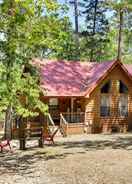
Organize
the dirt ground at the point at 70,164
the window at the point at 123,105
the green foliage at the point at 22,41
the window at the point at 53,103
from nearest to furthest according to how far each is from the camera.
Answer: the dirt ground at the point at 70,164 → the green foliage at the point at 22,41 → the window at the point at 53,103 → the window at the point at 123,105

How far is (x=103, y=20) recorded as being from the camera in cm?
5816

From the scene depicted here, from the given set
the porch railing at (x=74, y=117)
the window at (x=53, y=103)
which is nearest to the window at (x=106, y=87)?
the porch railing at (x=74, y=117)

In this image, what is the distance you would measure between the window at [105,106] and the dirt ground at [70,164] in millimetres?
9461

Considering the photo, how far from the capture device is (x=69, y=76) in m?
39.6

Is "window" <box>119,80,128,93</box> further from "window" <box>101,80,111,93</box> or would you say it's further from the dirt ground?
the dirt ground

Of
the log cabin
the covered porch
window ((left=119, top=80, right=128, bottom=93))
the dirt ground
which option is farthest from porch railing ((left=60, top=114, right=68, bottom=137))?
window ((left=119, top=80, right=128, bottom=93))

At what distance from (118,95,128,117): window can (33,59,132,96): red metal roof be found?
302cm

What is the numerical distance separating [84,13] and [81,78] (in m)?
19.4

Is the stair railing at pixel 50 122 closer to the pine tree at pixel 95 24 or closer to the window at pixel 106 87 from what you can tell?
the window at pixel 106 87

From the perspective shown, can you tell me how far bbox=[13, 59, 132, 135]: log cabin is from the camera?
121ft

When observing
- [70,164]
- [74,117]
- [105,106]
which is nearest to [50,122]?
[74,117]

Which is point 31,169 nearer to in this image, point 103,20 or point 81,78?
point 81,78

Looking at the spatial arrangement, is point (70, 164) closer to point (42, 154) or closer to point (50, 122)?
point (42, 154)

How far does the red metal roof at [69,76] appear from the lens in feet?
121
